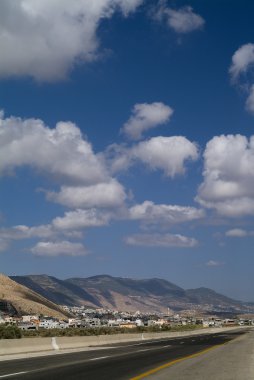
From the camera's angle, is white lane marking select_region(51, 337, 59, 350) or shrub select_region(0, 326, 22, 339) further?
shrub select_region(0, 326, 22, 339)

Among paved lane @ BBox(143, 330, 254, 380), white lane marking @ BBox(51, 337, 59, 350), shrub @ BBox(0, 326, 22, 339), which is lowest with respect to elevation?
paved lane @ BBox(143, 330, 254, 380)

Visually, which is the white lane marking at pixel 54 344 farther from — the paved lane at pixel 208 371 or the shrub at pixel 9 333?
the paved lane at pixel 208 371

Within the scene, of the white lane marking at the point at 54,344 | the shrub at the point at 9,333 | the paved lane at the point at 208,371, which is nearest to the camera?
the paved lane at the point at 208,371

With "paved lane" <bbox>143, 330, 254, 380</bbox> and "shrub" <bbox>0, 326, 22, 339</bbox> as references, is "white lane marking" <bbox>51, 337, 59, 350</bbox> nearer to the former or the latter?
"shrub" <bbox>0, 326, 22, 339</bbox>

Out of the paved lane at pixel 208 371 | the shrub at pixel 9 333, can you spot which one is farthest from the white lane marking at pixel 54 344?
the paved lane at pixel 208 371

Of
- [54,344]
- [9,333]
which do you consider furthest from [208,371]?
[9,333]

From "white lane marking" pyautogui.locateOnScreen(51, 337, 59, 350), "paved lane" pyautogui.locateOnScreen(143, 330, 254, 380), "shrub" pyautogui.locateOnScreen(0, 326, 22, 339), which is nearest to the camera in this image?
"paved lane" pyautogui.locateOnScreen(143, 330, 254, 380)

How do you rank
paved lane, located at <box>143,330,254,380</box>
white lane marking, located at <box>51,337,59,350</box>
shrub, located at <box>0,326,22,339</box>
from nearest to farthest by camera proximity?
paved lane, located at <box>143,330,254,380</box>, white lane marking, located at <box>51,337,59,350</box>, shrub, located at <box>0,326,22,339</box>

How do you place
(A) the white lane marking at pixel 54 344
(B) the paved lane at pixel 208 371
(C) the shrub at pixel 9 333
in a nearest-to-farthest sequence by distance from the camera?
1. (B) the paved lane at pixel 208 371
2. (A) the white lane marking at pixel 54 344
3. (C) the shrub at pixel 9 333

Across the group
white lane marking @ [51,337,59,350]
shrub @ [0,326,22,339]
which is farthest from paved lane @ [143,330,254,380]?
shrub @ [0,326,22,339]

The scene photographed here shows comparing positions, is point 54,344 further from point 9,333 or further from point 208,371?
point 208,371

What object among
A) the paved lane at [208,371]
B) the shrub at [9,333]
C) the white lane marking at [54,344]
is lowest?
the paved lane at [208,371]

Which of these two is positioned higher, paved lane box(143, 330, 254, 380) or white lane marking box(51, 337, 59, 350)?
white lane marking box(51, 337, 59, 350)

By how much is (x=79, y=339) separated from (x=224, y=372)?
22.6 m
